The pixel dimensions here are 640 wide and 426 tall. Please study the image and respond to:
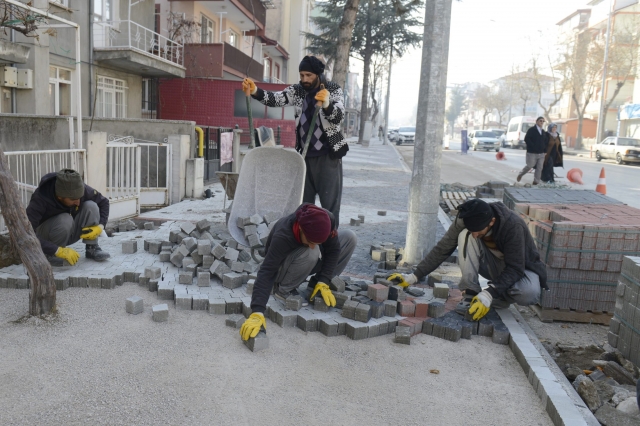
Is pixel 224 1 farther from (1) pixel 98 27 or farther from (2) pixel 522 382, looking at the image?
(2) pixel 522 382

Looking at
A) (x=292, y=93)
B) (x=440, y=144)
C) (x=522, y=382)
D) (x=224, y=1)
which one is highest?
(x=224, y=1)

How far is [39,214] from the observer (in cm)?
513

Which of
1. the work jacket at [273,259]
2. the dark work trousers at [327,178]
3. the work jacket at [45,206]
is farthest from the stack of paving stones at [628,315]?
the work jacket at [45,206]

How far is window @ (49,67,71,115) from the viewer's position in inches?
603

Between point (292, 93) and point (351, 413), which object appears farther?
point (292, 93)

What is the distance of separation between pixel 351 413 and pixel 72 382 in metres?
1.68

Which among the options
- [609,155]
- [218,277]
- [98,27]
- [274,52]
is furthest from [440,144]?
[274,52]

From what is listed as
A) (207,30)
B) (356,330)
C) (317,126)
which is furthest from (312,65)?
(207,30)

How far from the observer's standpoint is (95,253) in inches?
226

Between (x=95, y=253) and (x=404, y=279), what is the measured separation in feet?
10.4

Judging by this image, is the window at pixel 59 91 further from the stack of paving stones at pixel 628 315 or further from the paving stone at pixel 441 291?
the stack of paving stones at pixel 628 315

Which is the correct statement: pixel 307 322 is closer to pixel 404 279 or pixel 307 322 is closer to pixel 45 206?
pixel 404 279

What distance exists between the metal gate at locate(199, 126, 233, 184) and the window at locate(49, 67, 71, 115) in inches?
187

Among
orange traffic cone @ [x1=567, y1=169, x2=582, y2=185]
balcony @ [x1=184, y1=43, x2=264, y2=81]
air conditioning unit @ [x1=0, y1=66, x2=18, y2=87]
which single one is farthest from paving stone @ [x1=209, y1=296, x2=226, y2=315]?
balcony @ [x1=184, y1=43, x2=264, y2=81]
